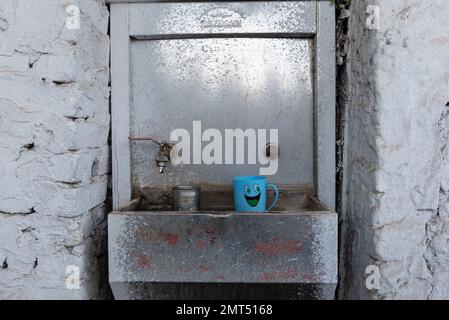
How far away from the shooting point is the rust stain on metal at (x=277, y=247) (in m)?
1.44

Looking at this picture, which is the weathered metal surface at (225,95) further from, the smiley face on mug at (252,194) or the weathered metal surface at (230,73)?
the smiley face on mug at (252,194)

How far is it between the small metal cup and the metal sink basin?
16cm

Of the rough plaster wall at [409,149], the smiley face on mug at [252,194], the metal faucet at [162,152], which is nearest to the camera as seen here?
the rough plaster wall at [409,149]

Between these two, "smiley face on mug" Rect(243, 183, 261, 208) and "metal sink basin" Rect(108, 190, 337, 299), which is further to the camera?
"smiley face on mug" Rect(243, 183, 261, 208)

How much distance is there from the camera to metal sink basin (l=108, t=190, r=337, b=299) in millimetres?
1443

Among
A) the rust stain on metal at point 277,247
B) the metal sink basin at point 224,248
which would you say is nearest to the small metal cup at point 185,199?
the metal sink basin at point 224,248

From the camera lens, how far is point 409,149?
4.78 feet

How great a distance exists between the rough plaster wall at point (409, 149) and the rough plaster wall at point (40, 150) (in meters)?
1.09

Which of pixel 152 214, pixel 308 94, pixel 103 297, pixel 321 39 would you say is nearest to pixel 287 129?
pixel 308 94

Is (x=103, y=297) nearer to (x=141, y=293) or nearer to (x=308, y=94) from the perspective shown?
(x=141, y=293)

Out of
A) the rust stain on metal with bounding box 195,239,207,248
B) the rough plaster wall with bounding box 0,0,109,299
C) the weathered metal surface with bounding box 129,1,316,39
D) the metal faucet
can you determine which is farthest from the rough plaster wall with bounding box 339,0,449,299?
the rough plaster wall with bounding box 0,0,109,299

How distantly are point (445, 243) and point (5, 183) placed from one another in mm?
1611

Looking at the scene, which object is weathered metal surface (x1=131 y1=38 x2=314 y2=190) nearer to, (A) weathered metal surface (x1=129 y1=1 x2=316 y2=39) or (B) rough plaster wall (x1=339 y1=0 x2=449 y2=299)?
(A) weathered metal surface (x1=129 y1=1 x2=316 y2=39)

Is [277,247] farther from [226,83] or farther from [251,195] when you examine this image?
[226,83]
